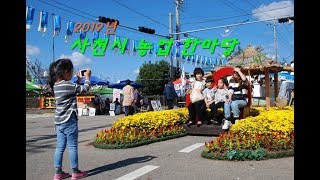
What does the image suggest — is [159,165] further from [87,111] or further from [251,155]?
[87,111]

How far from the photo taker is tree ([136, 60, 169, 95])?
177 ft

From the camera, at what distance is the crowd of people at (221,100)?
29.8 feet

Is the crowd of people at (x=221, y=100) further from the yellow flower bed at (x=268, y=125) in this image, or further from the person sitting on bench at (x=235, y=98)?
the yellow flower bed at (x=268, y=125)

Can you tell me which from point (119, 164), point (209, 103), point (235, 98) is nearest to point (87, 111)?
point (209, 103)

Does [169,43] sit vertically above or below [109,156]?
above

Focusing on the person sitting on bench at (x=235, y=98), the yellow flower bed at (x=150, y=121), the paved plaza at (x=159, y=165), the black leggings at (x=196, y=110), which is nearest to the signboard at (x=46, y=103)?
the yellow flower bed at (x=150, y=121)

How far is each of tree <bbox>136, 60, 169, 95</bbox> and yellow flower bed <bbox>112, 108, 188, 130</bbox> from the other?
4284 centimetres

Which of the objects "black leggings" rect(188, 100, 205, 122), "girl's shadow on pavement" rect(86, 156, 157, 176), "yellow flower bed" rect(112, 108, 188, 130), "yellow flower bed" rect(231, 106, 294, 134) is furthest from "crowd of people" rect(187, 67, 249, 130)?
"girl's shadow on pavement" rect(86, 156, 157, 176)

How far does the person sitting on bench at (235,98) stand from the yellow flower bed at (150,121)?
1.45 meters
